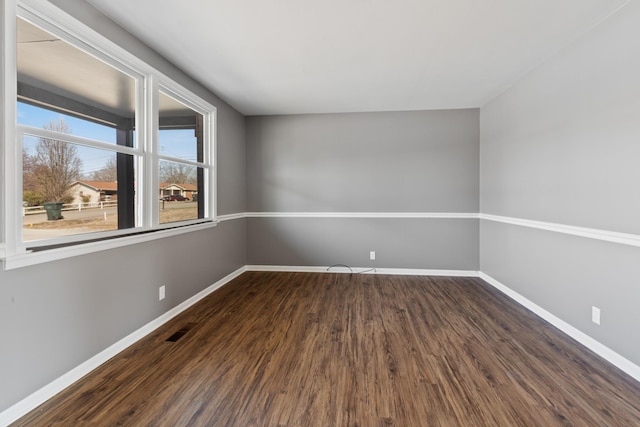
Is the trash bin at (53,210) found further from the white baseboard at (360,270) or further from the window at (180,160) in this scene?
the white baseboard at (360,270)

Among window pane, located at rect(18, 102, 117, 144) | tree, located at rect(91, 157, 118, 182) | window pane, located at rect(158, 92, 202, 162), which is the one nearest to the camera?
window pane, located at rect(18, 102, 117, 144)

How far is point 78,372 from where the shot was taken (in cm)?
177

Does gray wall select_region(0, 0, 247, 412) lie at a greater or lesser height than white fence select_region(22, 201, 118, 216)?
lesser

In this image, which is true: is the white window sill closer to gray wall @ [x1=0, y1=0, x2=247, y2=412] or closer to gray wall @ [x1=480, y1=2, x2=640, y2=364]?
gray wall @ [x1=0, y1=0, x2=247, y2=412]

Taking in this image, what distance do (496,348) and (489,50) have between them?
8.44ft

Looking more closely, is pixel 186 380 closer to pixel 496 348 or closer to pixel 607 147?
pixel 496 348

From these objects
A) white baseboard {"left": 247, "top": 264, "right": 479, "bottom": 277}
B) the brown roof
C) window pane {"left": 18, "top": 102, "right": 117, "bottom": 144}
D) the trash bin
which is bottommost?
white baseboard {"left": 247, "top": 264, "right": 479, "bottom": 277}

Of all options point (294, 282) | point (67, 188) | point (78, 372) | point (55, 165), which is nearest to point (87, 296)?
point (78, 372)

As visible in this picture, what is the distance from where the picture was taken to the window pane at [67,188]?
1.57 m

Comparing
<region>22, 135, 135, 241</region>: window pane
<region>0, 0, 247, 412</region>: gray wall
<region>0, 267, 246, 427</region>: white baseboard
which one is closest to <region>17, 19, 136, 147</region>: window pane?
<region>22, 135, 135, 241</region>: window pane

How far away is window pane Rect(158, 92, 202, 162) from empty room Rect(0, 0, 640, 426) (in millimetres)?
23

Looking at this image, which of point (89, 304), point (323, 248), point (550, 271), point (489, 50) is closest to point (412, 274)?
point (323, 248)

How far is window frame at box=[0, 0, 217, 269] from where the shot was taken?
1407 mm

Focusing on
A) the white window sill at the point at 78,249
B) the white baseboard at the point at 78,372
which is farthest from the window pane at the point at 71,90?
the white baseboard at the point at 78,372
